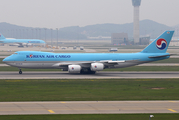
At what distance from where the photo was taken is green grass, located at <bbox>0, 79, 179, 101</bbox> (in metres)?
27.5

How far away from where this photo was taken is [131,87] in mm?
34500

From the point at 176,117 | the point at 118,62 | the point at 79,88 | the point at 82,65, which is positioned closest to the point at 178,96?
the point at 176,117

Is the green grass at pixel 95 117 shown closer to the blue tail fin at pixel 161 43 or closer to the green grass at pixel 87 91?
the green grass at pixel 87 91

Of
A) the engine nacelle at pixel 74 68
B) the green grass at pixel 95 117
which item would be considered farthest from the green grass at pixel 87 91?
the engine nacelle at pixel 74 68

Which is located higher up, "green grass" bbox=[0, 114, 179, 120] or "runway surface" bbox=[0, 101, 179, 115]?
"runway surface" bbox=[0, 101, 179, 115]

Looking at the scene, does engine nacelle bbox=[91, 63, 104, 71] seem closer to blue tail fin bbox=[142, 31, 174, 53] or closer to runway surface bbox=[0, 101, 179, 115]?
blue tail fin bbox=[142, 31, 174, 53]

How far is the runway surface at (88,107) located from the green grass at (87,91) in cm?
186

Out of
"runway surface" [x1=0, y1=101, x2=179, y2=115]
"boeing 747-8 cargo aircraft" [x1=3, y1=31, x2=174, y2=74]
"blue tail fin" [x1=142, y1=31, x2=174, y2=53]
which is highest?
"blue tail fin" [x1=142, y1=31, x2=174, y2=53]

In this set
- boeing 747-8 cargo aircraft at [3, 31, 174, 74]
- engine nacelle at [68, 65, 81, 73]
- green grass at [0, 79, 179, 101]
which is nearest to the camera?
green grass at [0, 79, 179, 101]

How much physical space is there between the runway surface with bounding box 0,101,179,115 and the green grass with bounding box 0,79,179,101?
6.09 feet

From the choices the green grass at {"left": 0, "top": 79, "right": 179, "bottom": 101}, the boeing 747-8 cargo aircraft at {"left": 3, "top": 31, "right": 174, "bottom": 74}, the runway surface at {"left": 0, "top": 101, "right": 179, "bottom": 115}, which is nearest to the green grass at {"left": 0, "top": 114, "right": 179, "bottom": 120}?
the runway surface at {"left": 0, "top": 101, "right": 179, "bottom": 115}

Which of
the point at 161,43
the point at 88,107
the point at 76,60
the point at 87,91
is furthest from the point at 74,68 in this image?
the point at 88,107

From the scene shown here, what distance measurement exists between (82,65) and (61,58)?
4.16 metres

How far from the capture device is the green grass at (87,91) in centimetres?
2747
